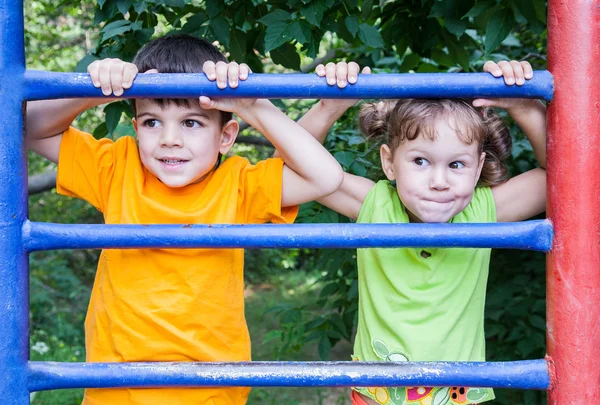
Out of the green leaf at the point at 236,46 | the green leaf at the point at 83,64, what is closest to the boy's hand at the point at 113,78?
the green leaf at the point at 83,64

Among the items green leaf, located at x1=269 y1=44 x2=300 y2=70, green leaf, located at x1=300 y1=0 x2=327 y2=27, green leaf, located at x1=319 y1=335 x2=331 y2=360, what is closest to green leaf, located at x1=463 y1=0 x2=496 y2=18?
green leaf, located at x1=300 y1=0 x2=327 y2=27

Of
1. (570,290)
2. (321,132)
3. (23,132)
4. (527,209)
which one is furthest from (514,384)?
(23,132)

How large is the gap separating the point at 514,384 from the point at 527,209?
0.45m

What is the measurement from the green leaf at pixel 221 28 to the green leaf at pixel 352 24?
0.33 m

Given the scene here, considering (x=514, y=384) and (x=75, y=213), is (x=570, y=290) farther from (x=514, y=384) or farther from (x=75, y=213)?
(x=75, y=213)

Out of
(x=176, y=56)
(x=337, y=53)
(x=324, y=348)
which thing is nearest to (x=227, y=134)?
(x=176, y=56)

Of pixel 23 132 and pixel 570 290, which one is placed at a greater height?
pixel 23 132

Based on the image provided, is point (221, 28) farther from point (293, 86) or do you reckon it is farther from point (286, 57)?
point (293, 86)

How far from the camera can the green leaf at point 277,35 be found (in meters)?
1.97

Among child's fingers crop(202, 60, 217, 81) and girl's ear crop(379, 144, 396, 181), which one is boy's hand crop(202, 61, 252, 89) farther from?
girl's ear crop(379, 144, 396, 181)

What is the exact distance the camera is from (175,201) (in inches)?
62.8

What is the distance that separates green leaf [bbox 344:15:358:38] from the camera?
2.11 m

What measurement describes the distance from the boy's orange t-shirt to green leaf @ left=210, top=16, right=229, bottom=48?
1.77ft

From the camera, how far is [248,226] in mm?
1273
